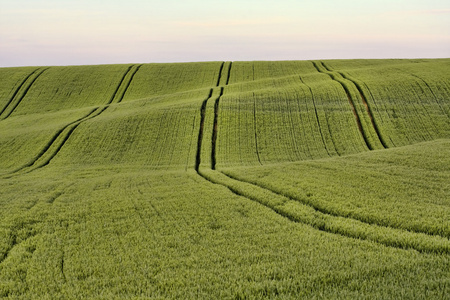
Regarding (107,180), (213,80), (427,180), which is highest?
(213,80)

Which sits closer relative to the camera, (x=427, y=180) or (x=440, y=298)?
(x=440, y=298)

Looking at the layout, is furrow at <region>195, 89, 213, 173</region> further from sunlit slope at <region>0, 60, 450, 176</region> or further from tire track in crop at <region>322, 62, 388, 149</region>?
tire track in crop at <region>322, 62, 388, 149</region>

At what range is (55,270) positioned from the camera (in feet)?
35.8

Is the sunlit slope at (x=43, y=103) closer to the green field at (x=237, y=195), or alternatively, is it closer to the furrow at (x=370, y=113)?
the green field at (x=237, y=195)

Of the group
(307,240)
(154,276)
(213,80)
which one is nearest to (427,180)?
(307,240)

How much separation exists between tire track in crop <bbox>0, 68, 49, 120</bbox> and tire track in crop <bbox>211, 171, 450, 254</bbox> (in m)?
50.4

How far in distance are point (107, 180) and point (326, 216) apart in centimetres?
1663

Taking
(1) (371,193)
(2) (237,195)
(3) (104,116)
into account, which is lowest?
(2) (237,195)

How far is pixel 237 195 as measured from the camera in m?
20.0

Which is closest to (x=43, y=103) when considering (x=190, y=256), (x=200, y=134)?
(x=200, y=134)

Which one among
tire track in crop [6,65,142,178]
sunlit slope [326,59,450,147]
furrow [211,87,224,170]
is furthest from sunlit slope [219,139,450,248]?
tire track in crop [6,65,142,178]

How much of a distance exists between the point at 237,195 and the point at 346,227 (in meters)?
7.08

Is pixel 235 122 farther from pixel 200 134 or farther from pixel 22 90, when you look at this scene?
pixel 22 90

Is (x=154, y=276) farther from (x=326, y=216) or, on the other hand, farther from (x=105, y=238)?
(x=326, y=216)
